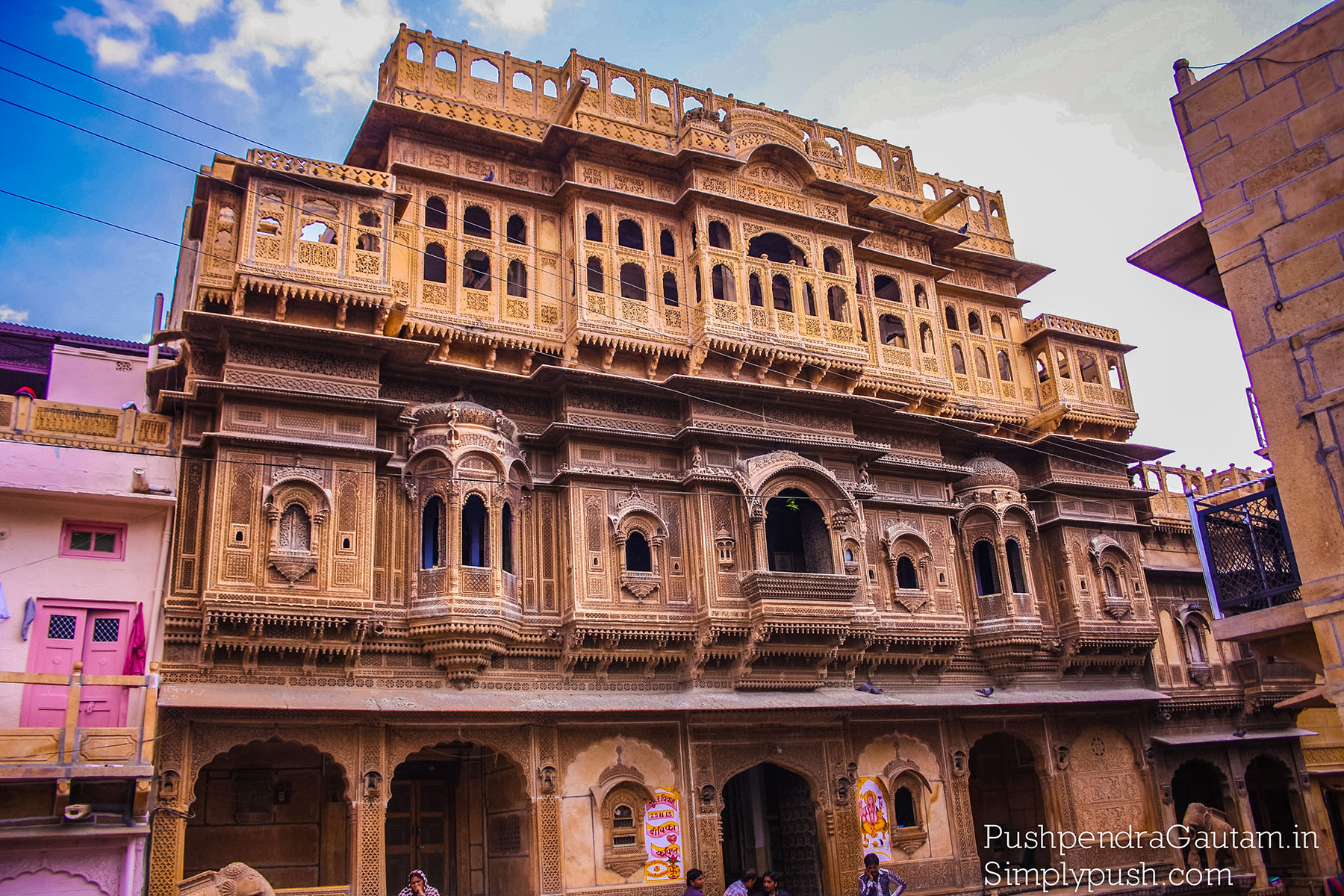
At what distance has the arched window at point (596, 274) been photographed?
19.3 meters

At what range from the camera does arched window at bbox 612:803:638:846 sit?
16594 millimetres

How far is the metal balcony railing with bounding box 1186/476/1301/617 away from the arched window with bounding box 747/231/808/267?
12354 millimetres

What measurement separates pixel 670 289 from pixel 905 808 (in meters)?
10.7

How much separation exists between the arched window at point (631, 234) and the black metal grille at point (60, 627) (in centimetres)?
1107

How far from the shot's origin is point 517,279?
19156 millimetres

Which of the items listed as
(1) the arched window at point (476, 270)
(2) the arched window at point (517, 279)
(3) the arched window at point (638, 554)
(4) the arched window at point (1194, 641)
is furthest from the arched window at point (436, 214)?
(4) the arched window at point (1194, 641)

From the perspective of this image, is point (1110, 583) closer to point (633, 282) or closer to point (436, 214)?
point (633, 282)

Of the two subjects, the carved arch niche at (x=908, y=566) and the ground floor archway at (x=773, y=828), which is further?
the carved arch niche at (x=908, y=566)

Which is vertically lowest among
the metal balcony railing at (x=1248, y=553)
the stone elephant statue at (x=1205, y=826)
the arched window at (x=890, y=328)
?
the stone elephant statue at (x=1205, y=826)

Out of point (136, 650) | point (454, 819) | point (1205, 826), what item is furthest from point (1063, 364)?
point (136, 650)

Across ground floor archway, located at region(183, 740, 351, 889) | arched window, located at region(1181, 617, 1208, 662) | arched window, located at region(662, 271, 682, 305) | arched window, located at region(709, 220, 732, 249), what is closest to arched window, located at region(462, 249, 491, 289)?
arched window, located at region(662, 271, 682, 305)

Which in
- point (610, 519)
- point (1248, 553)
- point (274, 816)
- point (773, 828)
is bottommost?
point (773, 828)

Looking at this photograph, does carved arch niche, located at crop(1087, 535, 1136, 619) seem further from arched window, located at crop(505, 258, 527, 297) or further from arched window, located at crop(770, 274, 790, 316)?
arched window, located at crop(505, 258, 527, 297)

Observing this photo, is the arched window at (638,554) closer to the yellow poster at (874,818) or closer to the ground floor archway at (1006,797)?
the yellow poster at (874,818)
